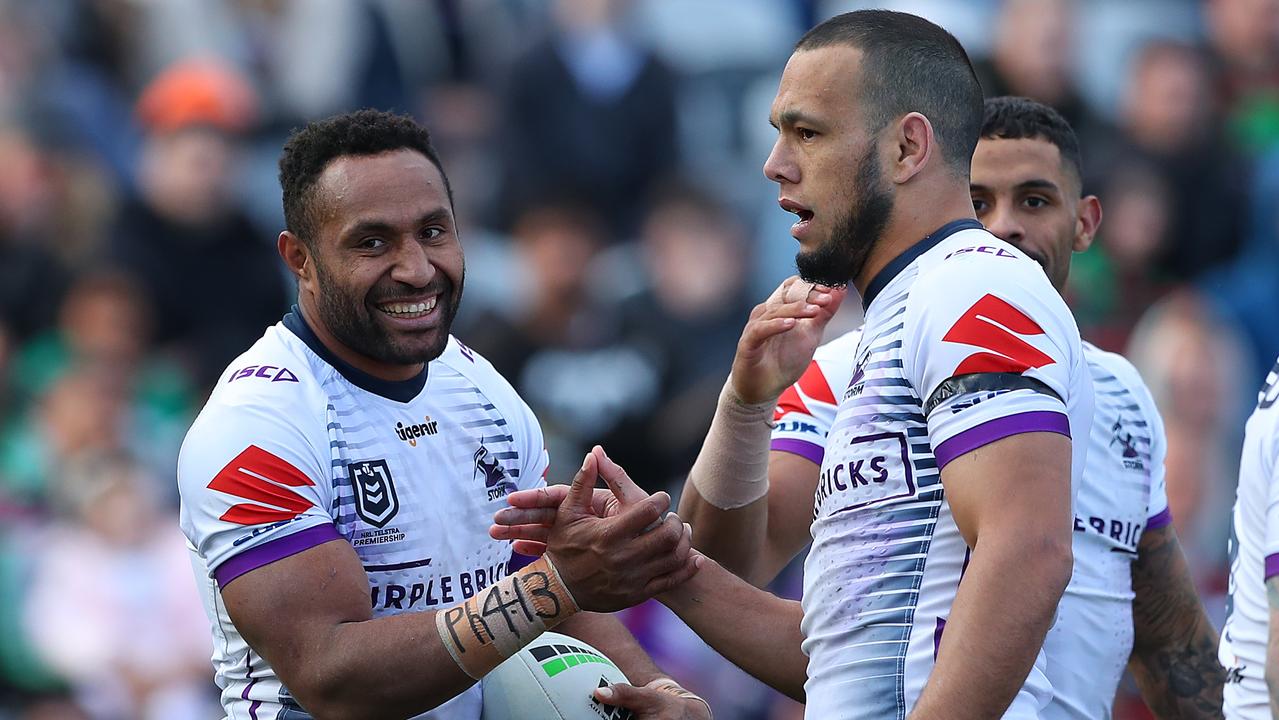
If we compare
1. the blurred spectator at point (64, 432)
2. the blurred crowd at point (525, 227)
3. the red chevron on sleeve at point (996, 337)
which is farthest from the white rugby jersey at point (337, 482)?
the blurred spectator at point (64, 432)

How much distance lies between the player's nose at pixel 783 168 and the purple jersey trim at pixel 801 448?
1.39m

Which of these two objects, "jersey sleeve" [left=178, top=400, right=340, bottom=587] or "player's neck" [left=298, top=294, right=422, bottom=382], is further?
"player's neck" [left=298, top=294, right=422, bottom=382]

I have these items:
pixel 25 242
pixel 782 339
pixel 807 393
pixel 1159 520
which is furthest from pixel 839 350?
pixel 25 242

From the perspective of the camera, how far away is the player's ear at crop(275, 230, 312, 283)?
4977mm

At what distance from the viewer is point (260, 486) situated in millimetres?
4512

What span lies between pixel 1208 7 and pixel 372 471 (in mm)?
9739

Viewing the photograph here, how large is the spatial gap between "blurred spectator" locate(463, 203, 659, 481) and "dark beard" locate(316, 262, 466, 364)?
16.3 ft

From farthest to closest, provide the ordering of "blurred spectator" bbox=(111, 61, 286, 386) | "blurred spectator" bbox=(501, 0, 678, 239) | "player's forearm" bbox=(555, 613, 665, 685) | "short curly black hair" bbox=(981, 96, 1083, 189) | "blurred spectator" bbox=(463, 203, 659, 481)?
"blurred spectator" bbox=(501, 0, 678, 239), "blurred spectator" bbox=(111, 61, 286, 386), "blurred spectator" bbox=(463, 203, 659, 481), "short curly black hair" bbox=(981, 96, 1083, 189), "player's forearm" bbox=(555, 613, 665, 685)

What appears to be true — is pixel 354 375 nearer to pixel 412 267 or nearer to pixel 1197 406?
pixel 412 267

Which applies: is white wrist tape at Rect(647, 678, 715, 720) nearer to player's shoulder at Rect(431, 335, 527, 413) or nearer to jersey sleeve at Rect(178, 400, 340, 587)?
player's shoulder at Rect(431, 335, 527, 413)

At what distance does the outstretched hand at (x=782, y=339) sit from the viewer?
5219 mm

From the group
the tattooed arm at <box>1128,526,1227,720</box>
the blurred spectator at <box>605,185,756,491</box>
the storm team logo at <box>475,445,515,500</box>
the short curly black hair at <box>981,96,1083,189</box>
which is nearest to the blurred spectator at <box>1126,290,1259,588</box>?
the blurred spectator at <box>605,185,756,491</box>

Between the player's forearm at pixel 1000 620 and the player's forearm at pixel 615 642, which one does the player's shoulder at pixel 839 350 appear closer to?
the player's forearm at pixel 615 642

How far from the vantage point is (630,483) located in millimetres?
4578
